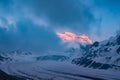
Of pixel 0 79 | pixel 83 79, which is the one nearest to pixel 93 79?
pixel 83 79

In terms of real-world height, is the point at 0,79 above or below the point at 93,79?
below

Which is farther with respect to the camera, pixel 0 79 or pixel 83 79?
pixel 83 79

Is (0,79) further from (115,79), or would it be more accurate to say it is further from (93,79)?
(115,79)

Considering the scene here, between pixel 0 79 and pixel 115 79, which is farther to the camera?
pixel 115 79

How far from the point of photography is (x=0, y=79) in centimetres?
9906

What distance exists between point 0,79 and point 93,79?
304ft

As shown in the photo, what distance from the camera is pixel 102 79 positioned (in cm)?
18062

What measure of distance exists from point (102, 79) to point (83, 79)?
13.7 meters

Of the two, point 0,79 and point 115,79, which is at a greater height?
point 115,79

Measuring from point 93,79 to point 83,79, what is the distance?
6947mm

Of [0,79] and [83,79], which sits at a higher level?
[83,79]

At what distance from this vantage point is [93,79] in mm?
178375

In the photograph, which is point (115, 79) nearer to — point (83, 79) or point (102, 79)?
point (102, 79)

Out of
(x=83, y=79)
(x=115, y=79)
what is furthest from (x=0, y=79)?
(x=115, y=79)
